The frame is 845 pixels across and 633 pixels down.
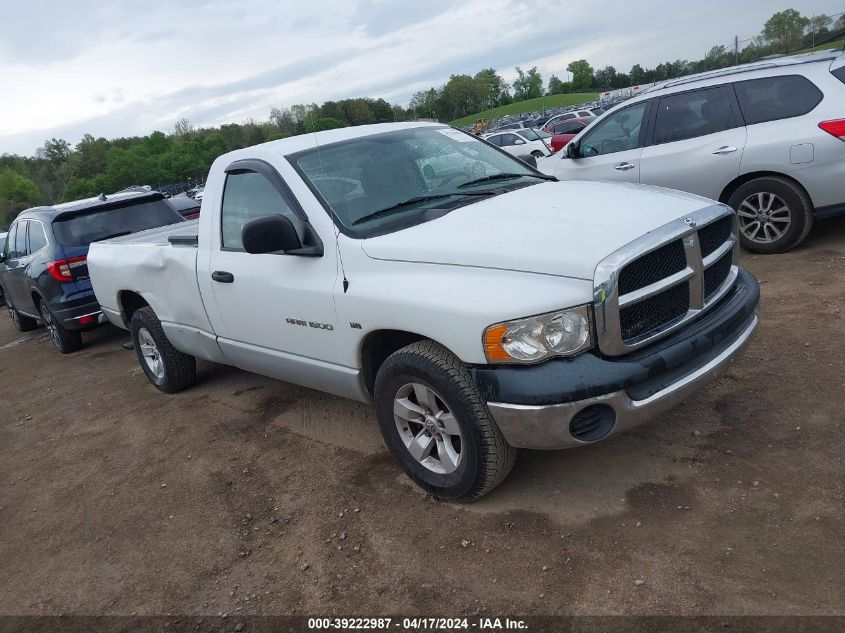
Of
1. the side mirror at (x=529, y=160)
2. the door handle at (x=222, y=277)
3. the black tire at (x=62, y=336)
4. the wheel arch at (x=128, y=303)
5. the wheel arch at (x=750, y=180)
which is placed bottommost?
the black tire at (x=62, y=336)

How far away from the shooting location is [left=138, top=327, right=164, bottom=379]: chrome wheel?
577 centimetres

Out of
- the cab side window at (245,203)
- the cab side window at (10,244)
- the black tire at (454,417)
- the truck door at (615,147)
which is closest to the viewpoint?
the black tire at (454,417)

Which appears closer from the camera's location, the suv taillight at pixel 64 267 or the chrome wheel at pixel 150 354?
the chrome wheel at pixel 150 354

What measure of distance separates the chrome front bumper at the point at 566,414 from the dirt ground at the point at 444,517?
19.0 inches

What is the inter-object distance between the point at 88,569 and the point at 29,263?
6.00 metres

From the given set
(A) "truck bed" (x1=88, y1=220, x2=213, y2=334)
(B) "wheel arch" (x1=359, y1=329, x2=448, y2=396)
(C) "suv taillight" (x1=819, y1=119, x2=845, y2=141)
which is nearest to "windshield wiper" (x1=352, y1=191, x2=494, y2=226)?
(B) "wheel arch" (x1=359, y1=329, x2=448, y2=396)

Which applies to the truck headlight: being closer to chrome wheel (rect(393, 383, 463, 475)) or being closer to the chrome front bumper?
the chrome front bumper

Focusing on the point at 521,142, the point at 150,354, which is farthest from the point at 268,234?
the point at 521,142

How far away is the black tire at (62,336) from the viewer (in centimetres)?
816

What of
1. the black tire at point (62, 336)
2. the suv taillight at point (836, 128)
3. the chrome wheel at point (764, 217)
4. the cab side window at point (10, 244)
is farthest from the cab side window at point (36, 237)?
the suv taillight at point (836, 128)

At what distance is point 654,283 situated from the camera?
9.85ft

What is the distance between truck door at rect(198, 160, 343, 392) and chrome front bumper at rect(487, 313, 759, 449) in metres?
1.15

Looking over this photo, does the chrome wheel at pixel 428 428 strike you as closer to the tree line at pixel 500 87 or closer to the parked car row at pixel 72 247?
the parked car row at pixel 72 247

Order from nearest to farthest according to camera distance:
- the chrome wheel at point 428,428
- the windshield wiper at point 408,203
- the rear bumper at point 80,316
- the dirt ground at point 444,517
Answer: the dirt ground at point 444,517 → the chrome wheel at point 428,428 → the windshield wiper at point 408,203 → the rear bumper at point 80,316
